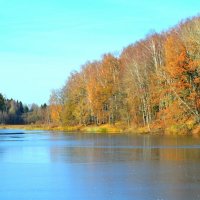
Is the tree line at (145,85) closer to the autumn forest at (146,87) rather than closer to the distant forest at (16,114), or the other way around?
the autumn forest at (146,87)

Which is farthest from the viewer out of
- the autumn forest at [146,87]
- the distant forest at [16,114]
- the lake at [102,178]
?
the distant forest at [16,114]

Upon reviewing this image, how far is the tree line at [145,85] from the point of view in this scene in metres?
58.0

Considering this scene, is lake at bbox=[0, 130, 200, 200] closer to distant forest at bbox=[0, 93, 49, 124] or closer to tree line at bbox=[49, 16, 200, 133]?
tree line at bbox=[49, 16, 200, 133]

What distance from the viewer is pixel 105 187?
52.4 ft

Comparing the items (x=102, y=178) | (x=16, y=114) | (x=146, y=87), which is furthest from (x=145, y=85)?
(x=16, y=114)

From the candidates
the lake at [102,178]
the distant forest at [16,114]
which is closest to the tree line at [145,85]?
the lake at [102,178]

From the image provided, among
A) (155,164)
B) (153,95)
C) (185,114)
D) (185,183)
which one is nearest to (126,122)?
(153,95)

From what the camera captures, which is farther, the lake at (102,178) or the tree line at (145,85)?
the tree line at (145,85)

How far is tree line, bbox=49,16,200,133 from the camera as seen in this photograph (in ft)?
190

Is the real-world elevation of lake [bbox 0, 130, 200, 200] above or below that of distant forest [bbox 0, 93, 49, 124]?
below

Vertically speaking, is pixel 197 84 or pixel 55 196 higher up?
pixel 197 84

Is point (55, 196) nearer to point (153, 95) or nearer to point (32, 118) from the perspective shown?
point (153, 95)

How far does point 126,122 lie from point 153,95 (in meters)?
12.4

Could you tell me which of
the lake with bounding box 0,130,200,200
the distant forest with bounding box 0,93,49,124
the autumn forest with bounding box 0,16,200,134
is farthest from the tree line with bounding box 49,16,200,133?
the distant forest with bounding box 0,93,49,124
